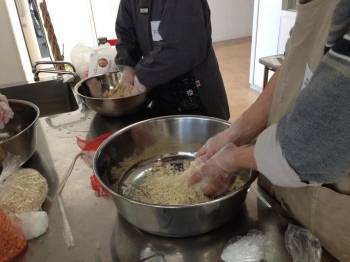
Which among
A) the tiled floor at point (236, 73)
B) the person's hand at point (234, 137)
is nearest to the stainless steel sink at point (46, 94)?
the person's hand at point (234, 137)

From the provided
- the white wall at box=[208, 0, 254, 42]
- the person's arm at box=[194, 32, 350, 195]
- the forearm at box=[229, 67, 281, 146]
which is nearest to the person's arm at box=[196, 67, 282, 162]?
the forearm at box=[229, 67, 281, 146]

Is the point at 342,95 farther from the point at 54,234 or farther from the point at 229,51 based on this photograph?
the point at 229,51

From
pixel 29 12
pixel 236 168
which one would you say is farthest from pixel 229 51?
pixel 236 168

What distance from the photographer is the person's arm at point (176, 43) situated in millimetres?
982

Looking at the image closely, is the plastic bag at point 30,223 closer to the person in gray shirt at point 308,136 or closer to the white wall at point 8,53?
the person in gray shirt at point 308,136

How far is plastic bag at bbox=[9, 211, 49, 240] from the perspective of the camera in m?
0.60

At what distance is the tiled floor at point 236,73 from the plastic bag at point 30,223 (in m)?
2.06

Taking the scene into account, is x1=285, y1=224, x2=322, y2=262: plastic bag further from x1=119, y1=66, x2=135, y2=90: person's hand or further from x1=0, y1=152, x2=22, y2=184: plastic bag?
x1=119, y1=66, x2=135, y2=90: person's hand

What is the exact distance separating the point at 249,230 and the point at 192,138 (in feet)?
1.14

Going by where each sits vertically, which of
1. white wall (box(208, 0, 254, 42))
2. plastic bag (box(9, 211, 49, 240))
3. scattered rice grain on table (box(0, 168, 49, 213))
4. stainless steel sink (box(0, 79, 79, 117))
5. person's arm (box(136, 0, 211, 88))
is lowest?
white wall (box(208, 0, 254, 42))

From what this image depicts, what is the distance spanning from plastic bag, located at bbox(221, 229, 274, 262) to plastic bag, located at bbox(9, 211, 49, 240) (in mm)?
367

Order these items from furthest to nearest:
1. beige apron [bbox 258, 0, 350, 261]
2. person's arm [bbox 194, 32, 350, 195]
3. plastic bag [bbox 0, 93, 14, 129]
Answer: plastic bag [bbox 0, 93, 14, 129] < beige apron [bbox 258, 0, 350, 261] < person's arm [bbox 194, 32, 350, 195]

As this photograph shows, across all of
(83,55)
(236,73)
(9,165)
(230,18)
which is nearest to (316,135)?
(9,165)

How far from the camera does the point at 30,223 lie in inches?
24.3
